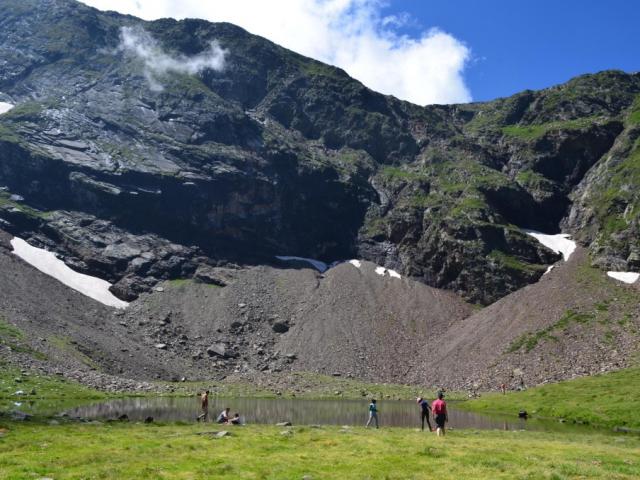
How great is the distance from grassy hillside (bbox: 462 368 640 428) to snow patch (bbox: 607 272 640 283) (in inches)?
1868

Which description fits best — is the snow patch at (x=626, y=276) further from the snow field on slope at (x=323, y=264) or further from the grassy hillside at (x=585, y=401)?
the snow field on slope at (x=323, y=264)

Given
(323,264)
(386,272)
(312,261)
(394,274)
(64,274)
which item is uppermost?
(312,261)

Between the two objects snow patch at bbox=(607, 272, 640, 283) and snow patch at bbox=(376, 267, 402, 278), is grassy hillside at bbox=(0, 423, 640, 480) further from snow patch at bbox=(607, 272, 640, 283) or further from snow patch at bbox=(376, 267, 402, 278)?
snow patch at bbox=(376, 267, 402, 278)

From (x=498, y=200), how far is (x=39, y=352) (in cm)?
14488

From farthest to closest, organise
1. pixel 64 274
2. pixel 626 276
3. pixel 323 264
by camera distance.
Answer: pixel 323 264 < pixel 64 274 < pixel 626 276

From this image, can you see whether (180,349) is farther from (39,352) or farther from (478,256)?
(478,256)

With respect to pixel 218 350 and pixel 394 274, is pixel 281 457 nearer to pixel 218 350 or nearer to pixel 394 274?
pixel 218 350

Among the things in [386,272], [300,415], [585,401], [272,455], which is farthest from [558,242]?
[272,455]

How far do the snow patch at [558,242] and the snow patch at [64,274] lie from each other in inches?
4653

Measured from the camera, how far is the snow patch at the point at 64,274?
145375mm

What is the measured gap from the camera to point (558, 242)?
17038 centimetres

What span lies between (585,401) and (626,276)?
2845 inches

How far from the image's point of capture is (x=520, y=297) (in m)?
135

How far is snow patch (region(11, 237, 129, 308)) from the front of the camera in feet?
477
